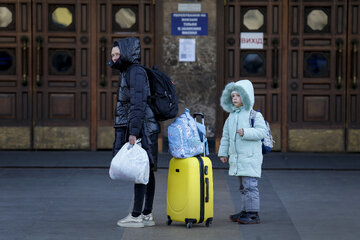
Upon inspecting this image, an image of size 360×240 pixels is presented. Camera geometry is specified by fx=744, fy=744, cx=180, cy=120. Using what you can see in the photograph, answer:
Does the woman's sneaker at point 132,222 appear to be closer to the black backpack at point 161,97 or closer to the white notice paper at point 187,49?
the black backpack at point 161,97

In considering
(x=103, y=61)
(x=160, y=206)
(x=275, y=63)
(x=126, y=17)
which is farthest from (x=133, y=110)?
(x=275, y=63)

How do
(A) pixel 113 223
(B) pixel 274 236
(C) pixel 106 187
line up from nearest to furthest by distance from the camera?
1. (B) pixel 274 236
2. (A) pixel 113 223
3. (C) pixel 106 187

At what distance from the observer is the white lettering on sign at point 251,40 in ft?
40.0

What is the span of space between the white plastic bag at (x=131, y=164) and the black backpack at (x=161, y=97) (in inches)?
15.8

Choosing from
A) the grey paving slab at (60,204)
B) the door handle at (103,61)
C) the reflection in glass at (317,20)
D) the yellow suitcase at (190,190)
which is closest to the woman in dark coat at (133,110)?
the yellow suitcase at (190,190)

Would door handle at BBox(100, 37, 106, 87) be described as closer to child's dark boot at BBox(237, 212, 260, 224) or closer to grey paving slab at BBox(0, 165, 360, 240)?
grey paving slab at BBox(0, 165, 360, 240)

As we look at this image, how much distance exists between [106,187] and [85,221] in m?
2.03

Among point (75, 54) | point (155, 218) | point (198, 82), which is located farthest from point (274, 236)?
point (75, 54)

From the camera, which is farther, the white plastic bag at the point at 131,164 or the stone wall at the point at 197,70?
the stone wall at the point at 197,70

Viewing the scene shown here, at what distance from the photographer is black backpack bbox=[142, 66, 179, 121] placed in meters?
6.73

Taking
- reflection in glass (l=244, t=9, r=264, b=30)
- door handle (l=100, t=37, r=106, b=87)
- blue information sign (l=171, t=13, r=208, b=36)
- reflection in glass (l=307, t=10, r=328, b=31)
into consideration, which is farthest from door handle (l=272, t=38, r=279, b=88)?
door handle (l=100, t=37, r=106, b=87)

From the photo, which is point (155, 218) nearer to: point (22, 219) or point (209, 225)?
point (209, 225)

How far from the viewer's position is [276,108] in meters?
12.3

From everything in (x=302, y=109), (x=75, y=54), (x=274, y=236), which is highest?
(x=75, y=54)
